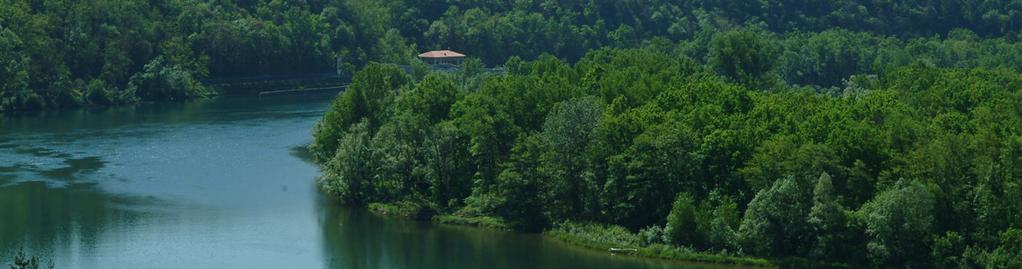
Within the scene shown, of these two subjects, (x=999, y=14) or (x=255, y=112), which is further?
(x=999, y=14)

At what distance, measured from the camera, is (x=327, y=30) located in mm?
143125

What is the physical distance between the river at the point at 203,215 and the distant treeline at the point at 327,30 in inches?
904

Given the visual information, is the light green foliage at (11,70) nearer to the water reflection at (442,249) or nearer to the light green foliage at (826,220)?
the water reflection at (442,249)

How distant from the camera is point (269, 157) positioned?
86.7m

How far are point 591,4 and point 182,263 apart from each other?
4261 inches

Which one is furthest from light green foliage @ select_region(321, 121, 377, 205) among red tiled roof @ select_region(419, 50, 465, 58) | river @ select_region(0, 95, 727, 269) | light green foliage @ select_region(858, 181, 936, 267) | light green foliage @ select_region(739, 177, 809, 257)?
red tiled roof @ select_region(419, 50, 465, 58)

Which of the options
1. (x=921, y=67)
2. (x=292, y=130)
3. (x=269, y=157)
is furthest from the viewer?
(x=292, y=130)

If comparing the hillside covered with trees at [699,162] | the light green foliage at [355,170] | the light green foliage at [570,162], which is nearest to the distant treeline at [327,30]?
the hillside covered with trees at [699,162]

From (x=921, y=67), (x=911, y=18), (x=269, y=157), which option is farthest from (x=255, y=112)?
(x=911, y=18)

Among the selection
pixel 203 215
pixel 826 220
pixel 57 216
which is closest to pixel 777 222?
pixel 826 220

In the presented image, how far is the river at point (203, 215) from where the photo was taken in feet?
202

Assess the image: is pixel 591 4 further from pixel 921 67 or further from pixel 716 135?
pixel 716 135

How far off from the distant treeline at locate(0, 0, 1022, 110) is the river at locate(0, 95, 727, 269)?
22953 millimetres

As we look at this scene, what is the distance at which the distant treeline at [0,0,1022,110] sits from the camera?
119812 mm
